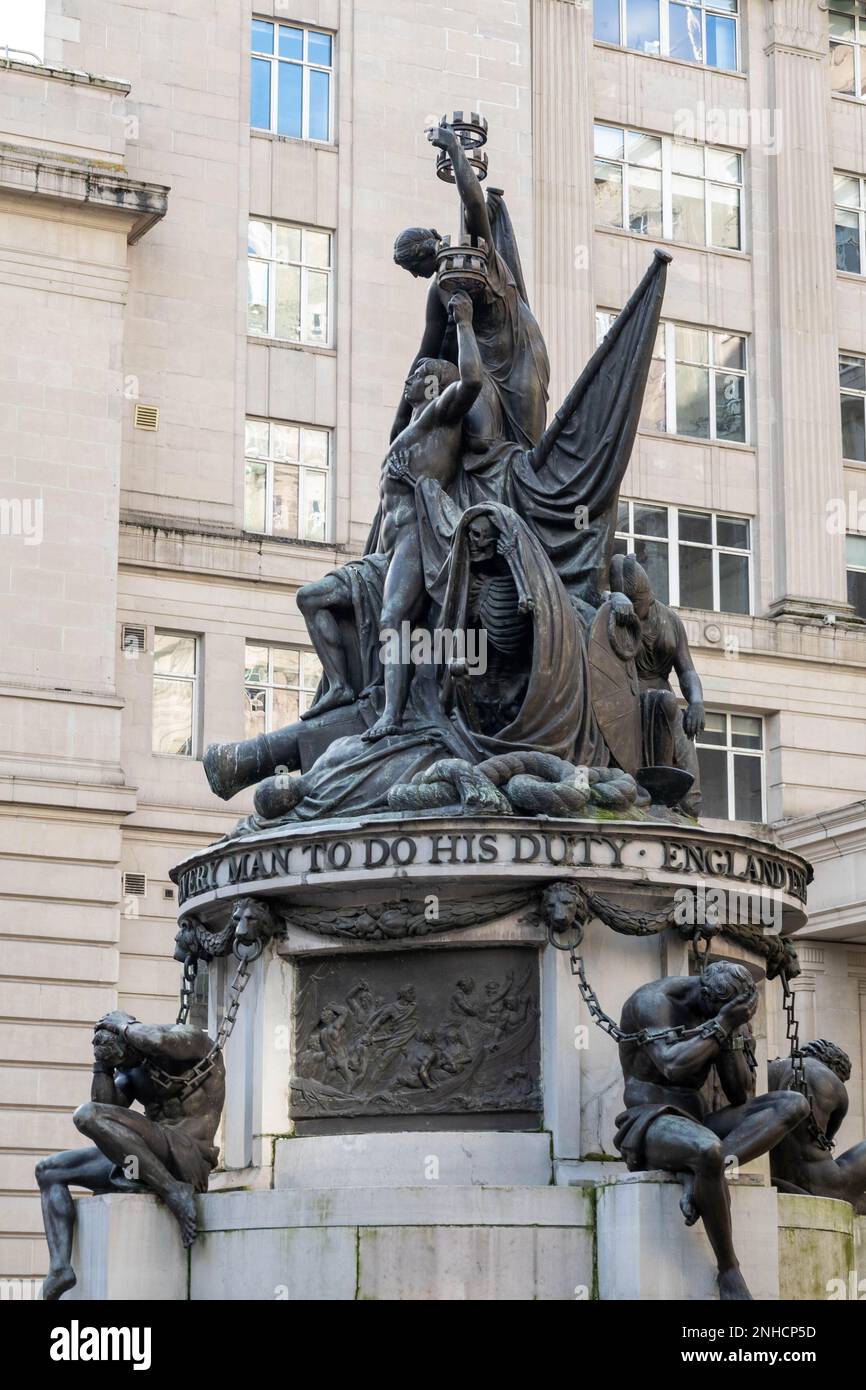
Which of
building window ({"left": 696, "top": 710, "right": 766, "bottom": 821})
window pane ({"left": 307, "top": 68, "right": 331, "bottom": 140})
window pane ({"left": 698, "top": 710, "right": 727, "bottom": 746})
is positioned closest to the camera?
window pane ({"left": 307, "top": 68, "right": 331, "bottom": 140})

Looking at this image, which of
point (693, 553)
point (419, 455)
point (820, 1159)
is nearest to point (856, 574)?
point (693, 553)

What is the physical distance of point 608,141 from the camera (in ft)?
144

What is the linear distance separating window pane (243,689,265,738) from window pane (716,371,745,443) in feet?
37.3

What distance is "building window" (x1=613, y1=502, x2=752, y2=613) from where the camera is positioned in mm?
41812

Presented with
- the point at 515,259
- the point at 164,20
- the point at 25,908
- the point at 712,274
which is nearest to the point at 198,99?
the point at 164,20

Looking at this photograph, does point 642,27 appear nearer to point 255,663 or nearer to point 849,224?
point 849,224

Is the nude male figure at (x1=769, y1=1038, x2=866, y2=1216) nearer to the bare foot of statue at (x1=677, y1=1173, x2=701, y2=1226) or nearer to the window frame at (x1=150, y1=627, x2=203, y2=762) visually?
the bare foot of statue at (x1=677, y1=1173, x2=701, y2=1226)

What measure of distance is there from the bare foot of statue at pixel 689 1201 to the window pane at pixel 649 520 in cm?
3021

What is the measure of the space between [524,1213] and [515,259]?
7441 millimetres

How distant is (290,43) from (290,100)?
109 cm

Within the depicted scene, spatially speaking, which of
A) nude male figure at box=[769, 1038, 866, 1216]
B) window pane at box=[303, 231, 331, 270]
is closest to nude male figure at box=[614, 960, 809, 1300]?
nude male figure at box=[769, 1038, 866, 1216]

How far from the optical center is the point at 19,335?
35906 millimetres

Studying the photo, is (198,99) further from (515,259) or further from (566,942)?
(566,942)
